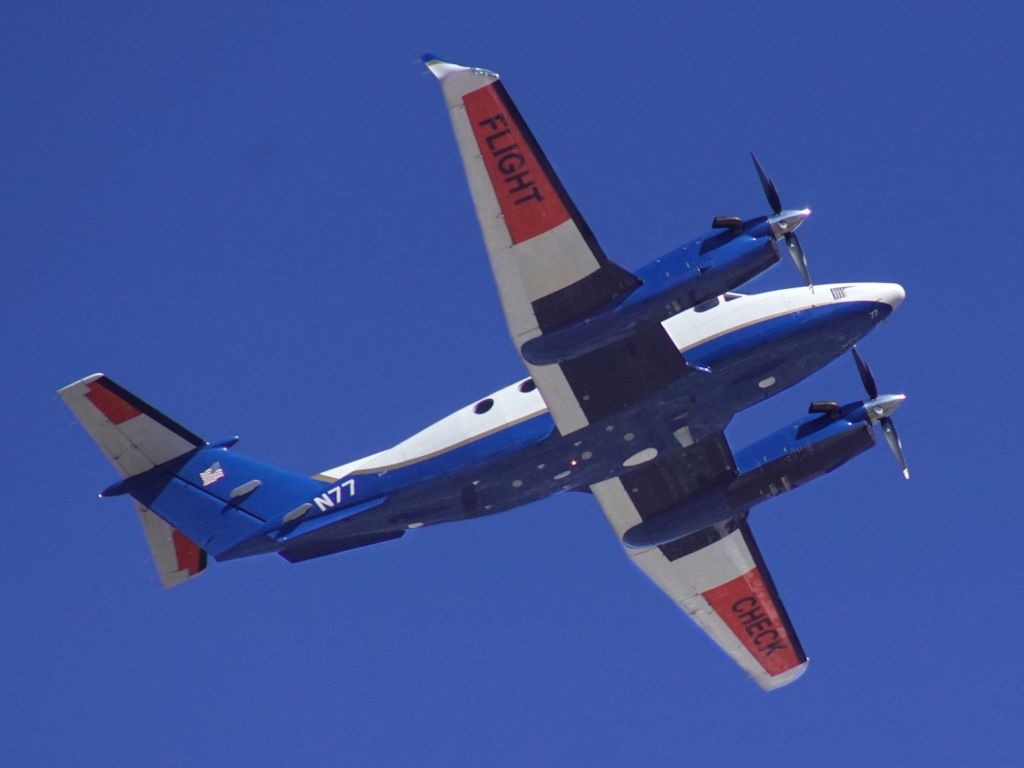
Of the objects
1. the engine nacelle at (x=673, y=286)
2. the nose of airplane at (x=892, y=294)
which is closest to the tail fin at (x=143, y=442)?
the engine nacelle at (x=673, y=286)

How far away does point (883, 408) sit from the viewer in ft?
113

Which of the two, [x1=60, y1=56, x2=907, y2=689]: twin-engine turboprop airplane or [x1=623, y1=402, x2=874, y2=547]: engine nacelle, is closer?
[x1=60, y1=56, x2=907, y2=689]: twin-engine turboprop airplane

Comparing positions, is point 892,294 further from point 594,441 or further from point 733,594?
point 733,594

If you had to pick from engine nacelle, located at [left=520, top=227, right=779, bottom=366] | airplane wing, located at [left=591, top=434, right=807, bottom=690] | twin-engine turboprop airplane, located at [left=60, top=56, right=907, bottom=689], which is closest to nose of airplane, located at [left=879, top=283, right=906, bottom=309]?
twin-engine turboprop airplane, located at [left=60, top=56, right=907, bottom=689]

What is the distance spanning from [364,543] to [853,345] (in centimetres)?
1204

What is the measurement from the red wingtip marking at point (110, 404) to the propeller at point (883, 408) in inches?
663

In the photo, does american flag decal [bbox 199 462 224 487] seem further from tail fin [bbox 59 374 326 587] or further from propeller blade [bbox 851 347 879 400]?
propeller blade [bbox 851 347 879 400]

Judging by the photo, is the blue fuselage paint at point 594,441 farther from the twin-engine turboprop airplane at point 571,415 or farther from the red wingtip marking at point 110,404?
the red wingtip marking at point 110,404

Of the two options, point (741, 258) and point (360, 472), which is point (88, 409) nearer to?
point (360, 472)

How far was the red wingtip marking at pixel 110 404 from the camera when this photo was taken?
33406 millimetres

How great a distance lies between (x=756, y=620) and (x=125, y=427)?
16750 millimetres

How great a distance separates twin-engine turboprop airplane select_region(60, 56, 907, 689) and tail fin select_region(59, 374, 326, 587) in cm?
4

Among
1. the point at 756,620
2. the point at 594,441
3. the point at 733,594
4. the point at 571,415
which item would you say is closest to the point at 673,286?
the point at 571,415

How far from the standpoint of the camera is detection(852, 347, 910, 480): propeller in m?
34.4
